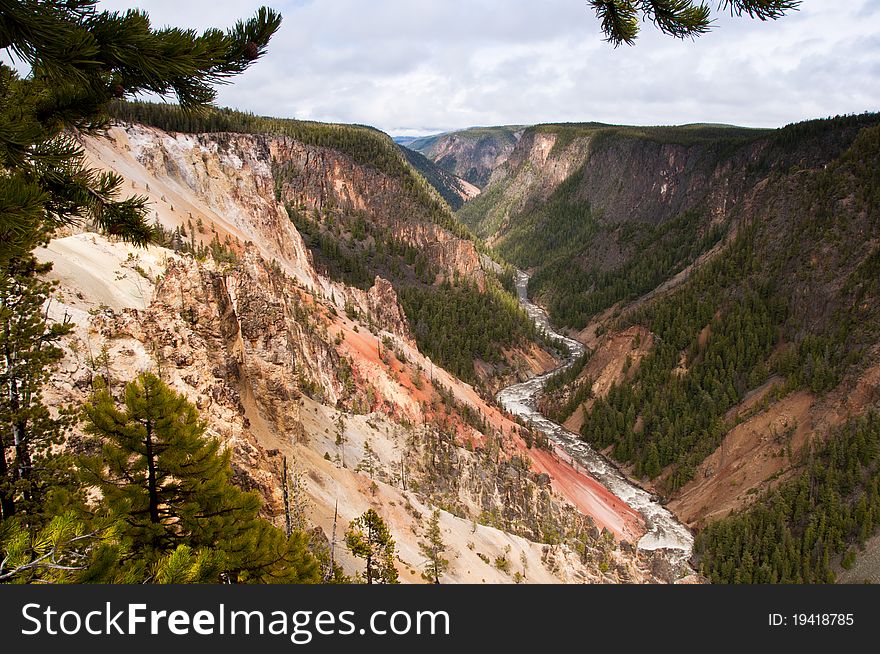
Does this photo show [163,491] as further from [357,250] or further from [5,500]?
[357,250]

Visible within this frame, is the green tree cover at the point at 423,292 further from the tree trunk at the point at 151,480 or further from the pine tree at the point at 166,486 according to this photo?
the tree trunk at the point at 151,480

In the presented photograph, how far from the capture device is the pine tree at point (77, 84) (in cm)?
397

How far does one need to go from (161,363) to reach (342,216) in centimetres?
8716

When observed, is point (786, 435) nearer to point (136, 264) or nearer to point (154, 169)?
point (136, 264)

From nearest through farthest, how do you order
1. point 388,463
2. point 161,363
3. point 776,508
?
1. point 161,363
2. point 388,463
3. point 776,508

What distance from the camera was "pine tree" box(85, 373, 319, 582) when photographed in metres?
8.25

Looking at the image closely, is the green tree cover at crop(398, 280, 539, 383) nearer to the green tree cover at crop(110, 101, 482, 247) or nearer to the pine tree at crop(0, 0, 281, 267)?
the green tree cover at crop(110, 101, 482, 247)

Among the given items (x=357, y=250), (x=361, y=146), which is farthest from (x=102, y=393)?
(x=361, y=146)

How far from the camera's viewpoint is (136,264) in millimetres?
17891

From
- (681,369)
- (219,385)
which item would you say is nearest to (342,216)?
(681,369)

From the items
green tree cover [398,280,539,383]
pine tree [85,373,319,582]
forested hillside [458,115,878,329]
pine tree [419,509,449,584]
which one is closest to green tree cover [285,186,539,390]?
green tree cover [398,280,539,383]

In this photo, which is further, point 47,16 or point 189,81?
point 189,81

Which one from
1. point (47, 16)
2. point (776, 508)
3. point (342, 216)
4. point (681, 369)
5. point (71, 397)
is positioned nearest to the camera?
point (47, 16)

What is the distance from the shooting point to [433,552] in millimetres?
24266
